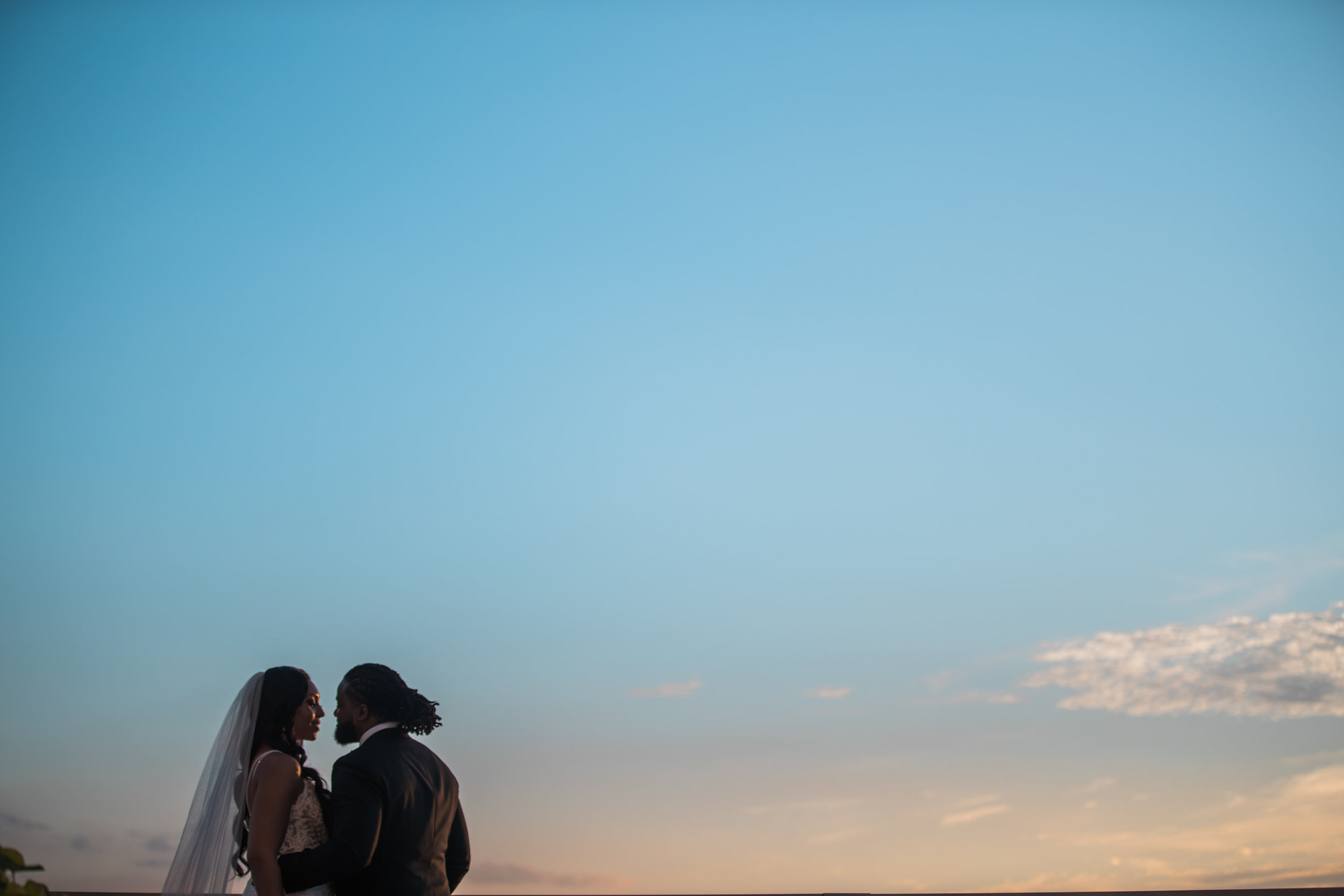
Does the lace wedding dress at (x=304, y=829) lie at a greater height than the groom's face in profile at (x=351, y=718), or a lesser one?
lesser

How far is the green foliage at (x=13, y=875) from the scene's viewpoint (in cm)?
216

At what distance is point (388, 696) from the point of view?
17.0 ft

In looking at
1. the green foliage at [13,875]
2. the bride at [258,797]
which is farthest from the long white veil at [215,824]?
the green foliage at [13,875]

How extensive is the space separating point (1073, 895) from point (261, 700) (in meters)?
9.51

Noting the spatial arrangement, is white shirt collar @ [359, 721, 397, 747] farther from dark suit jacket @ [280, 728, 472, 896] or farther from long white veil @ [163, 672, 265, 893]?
long white veil @ [163, 672, 265, 893]

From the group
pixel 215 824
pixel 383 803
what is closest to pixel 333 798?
pixel 383 803

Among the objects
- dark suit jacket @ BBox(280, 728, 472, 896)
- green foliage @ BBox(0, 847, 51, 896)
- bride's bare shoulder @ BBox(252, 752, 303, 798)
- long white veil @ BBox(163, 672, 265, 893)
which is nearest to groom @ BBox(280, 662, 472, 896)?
dark suit jacket @ BBox(280, 728, 472, 896)

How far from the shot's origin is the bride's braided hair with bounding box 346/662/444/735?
16.9ft

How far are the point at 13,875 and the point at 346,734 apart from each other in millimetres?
2881

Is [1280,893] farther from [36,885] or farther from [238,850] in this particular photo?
[36,885]

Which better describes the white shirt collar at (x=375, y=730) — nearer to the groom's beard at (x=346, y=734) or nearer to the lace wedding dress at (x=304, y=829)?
the groom's beard at (x=346, y=734)

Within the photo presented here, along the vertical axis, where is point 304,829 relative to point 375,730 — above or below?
below

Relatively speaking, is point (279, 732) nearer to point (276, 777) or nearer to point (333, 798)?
point (276, 777)

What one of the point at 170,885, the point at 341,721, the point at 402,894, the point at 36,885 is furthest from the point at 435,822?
the point at 36,885
